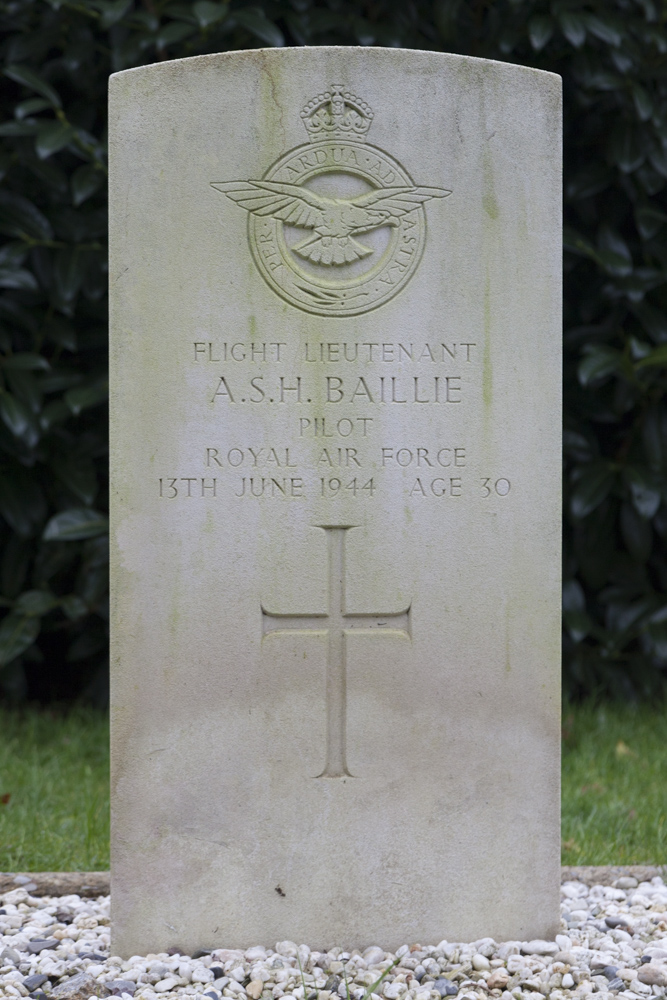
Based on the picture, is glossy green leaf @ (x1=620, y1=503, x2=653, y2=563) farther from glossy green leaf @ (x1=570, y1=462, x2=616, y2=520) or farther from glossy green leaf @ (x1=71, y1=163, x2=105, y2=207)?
glossy green leaf @ (x1=71, y1=163, x2=105, y2=207)

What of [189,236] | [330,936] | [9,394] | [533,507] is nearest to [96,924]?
[330,936]

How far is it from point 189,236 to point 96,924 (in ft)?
5.53

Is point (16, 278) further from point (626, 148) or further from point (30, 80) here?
point (626, 148)

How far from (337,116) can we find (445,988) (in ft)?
6.32

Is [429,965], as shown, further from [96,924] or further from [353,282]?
[353,282]

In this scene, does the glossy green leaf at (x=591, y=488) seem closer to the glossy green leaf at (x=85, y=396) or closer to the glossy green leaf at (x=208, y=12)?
the glossy green leaf at (x=85, y=396)

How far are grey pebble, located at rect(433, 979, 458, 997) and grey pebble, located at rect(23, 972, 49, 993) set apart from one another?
0.84 metres

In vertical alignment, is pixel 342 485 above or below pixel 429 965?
above

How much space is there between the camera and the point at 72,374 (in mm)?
4434

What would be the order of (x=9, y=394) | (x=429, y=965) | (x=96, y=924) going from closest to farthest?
1. (x=429, y=965)
2. (x=96, y=924)
3. (x=9, y=394)

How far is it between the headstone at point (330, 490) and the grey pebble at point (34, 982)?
0.21 meters

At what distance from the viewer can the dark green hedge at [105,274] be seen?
419 cm

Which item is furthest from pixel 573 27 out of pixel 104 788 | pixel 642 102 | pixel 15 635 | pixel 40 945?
pixel 40 945

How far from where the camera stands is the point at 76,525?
4.19 metres
